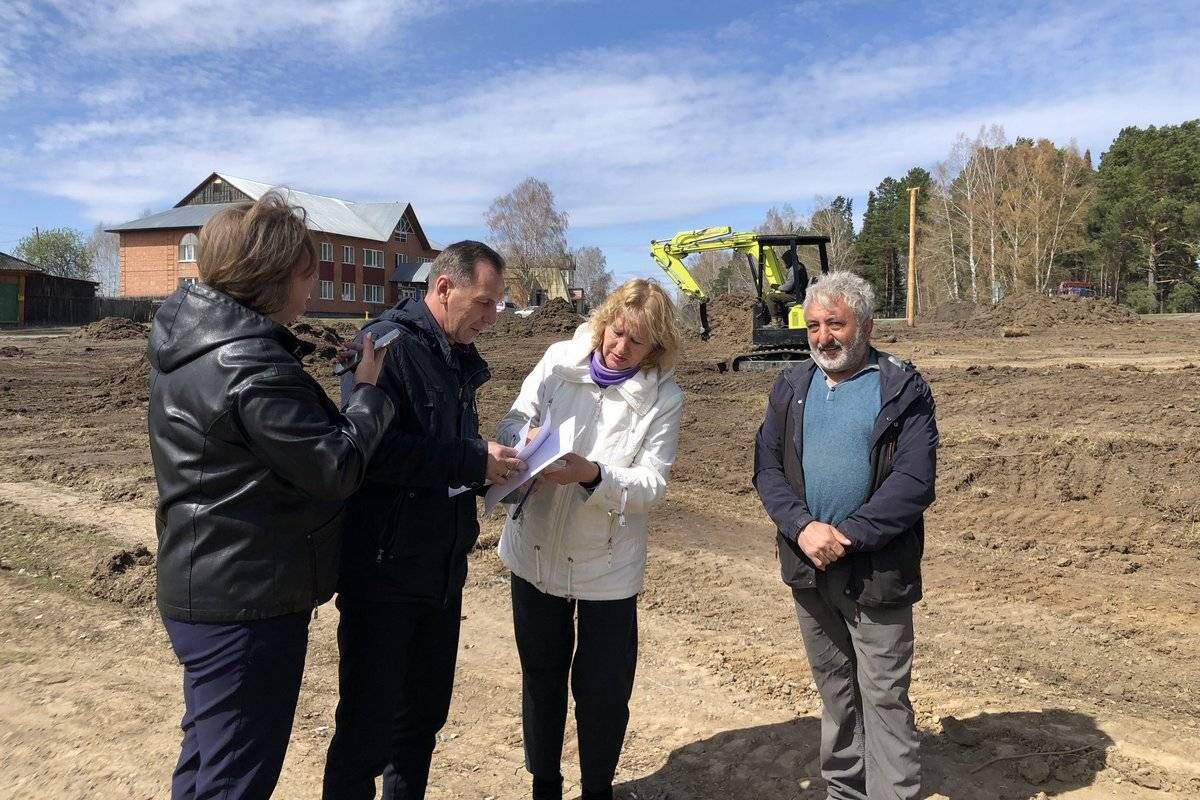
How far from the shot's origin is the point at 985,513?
766 centimetres

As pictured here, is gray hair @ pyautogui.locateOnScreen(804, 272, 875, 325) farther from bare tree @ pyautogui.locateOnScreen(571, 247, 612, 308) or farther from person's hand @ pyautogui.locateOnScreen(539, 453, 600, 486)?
bare tree @ pyautogui.locateOnScreen(571, 247, 612, 308)

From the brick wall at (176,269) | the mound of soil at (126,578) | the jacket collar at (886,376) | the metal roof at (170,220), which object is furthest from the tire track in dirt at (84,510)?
the metal roof at (170,220)

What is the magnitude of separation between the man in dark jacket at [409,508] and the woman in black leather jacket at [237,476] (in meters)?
0.35

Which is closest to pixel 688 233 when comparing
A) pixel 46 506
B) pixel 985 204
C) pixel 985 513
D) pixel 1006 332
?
pixel 1006 332

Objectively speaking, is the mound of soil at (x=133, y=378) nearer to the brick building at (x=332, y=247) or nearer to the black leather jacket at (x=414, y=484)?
the black leather jacket at (x=414, y=484)

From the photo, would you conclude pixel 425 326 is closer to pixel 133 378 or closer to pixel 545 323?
pixel 133 378

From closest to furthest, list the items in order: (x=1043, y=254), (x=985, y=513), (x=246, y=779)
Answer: (x=246, y=779), (x=985, y=513), (x=1043, y=254)

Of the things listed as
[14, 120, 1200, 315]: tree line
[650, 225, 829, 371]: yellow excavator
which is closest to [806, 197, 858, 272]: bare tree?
[14, 120, 1200, 315]: tree line

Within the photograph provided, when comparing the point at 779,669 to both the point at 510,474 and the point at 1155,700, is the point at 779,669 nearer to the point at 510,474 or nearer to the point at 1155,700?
the point at 1155,700

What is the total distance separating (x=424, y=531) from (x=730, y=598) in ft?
11.8

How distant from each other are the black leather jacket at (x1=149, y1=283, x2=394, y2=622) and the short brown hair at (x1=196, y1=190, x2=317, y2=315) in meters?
0.05

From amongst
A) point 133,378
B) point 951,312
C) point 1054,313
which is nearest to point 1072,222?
point 951,312

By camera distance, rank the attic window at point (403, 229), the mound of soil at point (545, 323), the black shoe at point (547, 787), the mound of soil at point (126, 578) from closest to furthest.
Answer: the black shoe at point (547, 787) < the mound of soil at point (126, 578) < the mound of soil at point (545, 323) < the attic window at point (403, 229)

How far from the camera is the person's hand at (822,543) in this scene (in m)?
2.78
